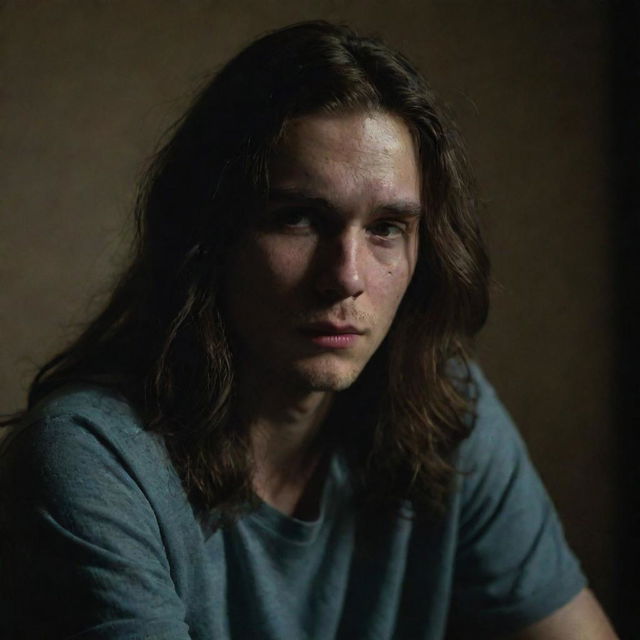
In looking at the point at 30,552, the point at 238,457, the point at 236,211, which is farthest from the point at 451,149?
the point at 30,552

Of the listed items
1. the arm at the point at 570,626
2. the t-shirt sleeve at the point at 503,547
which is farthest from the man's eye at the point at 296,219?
the arm at the point at 570,626

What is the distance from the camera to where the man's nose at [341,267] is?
96 cm

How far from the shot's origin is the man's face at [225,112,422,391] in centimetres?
97

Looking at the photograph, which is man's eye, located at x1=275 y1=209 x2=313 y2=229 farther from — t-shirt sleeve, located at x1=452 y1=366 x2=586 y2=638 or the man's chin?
t-shirt sleeve, located at x1=452 y1=366 x2=586 y2=638

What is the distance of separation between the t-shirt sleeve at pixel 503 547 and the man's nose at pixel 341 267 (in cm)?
39

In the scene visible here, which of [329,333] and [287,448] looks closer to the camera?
[329,333]

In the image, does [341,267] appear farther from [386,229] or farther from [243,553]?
[243,553]

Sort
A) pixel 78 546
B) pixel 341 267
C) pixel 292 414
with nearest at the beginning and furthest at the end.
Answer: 1. pixel 78 546
2. pixel 341 267
3. pixel 292 414

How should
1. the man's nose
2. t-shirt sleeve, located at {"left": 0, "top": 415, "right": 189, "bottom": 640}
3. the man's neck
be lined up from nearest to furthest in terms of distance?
t-shirt sleeve, located at {"left": 0, "top": 415, "right": 189, "bottom": 640}
the man's nose
the man's neck

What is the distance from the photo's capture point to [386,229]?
104 cm

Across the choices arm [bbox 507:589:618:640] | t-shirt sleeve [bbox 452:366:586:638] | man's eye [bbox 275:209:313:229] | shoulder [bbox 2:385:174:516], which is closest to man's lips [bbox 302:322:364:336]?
man's eye [bbox 275:209:313:229]

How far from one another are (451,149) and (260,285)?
0.33 meters

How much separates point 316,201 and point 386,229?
114 mm

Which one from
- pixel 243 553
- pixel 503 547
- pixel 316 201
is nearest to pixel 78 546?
pixel 243 553
